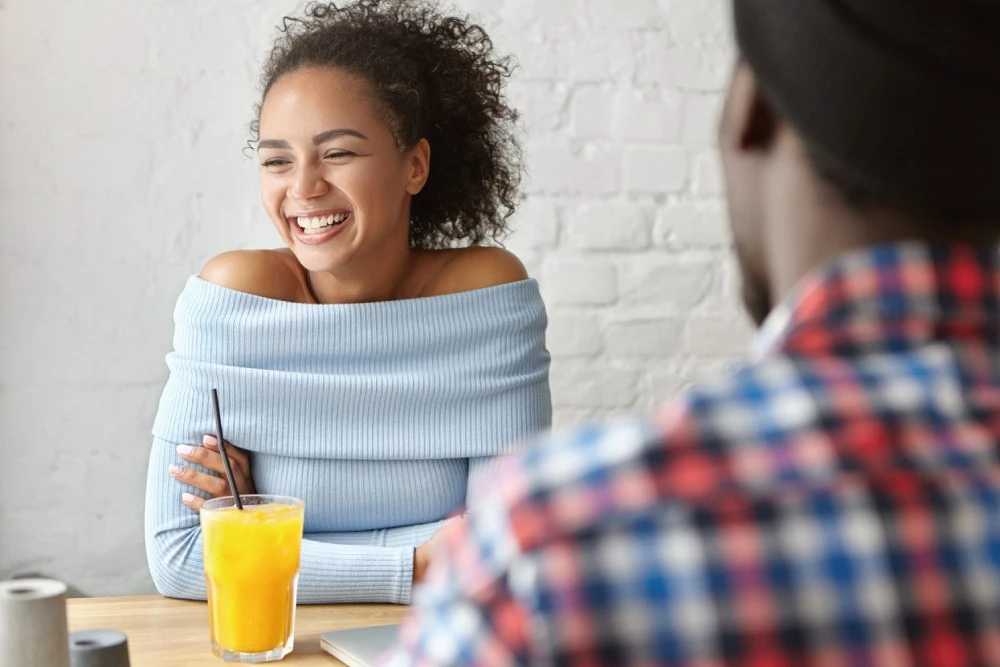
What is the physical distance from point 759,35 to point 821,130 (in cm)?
6

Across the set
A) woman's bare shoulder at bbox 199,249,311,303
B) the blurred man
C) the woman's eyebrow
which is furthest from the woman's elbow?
the blurred man

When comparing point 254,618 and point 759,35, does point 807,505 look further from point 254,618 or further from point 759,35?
point 254,618

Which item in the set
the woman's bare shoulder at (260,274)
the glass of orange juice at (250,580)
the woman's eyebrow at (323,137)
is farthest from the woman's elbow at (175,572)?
the woman's eyebrow at (323,137)

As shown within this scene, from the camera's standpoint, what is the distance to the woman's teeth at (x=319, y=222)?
160 centimetres

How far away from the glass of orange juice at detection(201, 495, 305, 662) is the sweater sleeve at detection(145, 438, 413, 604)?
20 cm

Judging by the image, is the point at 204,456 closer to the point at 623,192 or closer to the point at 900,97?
the point at 623,192

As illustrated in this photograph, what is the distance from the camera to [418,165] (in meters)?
1.75

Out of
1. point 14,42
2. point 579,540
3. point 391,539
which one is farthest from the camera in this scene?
point 14,42

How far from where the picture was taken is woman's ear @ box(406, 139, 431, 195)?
173cm

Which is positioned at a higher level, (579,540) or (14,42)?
(14,42)

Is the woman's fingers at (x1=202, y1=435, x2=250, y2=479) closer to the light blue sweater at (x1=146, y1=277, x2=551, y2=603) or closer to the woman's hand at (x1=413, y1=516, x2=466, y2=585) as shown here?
the light blue sweater at (x1=146, y1=277, x2=551, y2=603)

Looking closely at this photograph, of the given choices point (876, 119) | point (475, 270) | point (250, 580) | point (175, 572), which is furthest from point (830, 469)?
point (475, 270)

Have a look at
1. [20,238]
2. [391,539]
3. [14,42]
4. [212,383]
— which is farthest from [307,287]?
[14,42]

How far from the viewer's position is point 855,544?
396 mm
